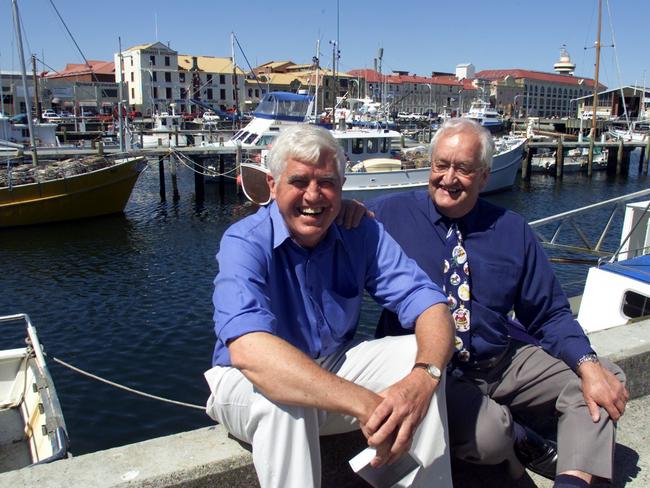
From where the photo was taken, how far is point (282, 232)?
2254 mm

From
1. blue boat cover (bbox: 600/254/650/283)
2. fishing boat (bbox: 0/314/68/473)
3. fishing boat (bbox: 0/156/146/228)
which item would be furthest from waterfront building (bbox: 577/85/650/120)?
fishing boat (bbox: 0/314/68/473)

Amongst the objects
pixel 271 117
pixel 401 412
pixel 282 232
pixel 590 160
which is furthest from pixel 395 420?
pixel 590 160

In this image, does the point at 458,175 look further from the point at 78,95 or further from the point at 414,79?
the point at 414,79

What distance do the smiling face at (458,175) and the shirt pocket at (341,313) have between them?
745mm

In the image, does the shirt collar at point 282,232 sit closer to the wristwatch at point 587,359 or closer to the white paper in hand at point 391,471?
the white paper in hand at point 391,471

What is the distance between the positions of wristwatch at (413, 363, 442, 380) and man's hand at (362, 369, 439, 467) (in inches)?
3.2

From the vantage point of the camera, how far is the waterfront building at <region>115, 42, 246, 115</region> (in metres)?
82.9

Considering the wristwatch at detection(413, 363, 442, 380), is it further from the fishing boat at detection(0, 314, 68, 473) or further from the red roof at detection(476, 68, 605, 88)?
the red roof at detection(476, 68, 605, 88)

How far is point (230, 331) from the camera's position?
1.99m

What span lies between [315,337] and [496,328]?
90 cm

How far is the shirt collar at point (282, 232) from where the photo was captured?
2.24 meters

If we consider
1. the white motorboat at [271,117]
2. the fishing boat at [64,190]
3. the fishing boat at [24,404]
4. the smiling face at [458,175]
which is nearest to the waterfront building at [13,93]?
the white motorboat at [271,117]

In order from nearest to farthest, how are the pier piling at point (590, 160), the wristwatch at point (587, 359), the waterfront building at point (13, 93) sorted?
1. the wristwatch at point (587, 359)
2. the pier piling at point (590, 160)
3. the waterfront building at point (13, 93)

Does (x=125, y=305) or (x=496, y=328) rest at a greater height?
(x=496, y=328)
